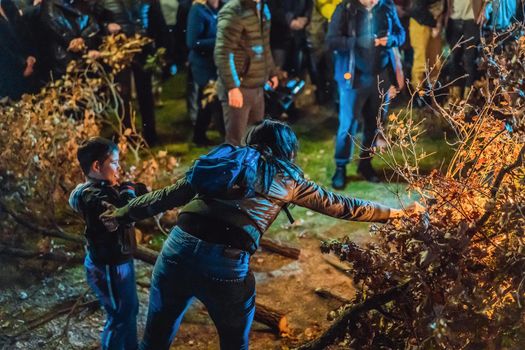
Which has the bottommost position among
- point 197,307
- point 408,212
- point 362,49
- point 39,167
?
point 197,307

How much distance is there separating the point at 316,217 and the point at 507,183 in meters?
3.09

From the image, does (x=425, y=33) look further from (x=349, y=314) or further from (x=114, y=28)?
(x=349, y=314)

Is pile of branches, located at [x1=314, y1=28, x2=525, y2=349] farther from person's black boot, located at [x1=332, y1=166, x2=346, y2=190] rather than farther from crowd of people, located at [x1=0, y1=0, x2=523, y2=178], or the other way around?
person's black boot, located at [x1=332, y1=166, x2=346, y2=190]

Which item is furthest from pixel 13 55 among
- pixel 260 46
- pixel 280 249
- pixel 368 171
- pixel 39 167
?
pixel 368 171

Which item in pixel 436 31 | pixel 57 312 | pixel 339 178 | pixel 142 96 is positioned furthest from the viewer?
pixel 436 31

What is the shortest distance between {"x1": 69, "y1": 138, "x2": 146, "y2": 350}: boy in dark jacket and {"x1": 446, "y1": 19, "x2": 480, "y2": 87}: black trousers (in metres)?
5.37

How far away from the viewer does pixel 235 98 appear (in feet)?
21.5

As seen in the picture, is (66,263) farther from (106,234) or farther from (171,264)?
(171,264)

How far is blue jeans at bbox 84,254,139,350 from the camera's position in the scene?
406 cm

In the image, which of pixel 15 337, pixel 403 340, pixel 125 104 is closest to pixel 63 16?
pixel 125 104

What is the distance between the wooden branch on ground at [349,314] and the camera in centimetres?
394

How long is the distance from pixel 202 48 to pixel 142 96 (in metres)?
1.19

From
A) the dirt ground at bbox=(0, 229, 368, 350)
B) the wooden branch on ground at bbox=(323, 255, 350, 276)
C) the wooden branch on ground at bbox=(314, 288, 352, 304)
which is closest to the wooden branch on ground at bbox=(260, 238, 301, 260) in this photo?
the dirt ground at bbox=(0, 229, 368, 350)

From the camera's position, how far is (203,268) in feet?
11.2
